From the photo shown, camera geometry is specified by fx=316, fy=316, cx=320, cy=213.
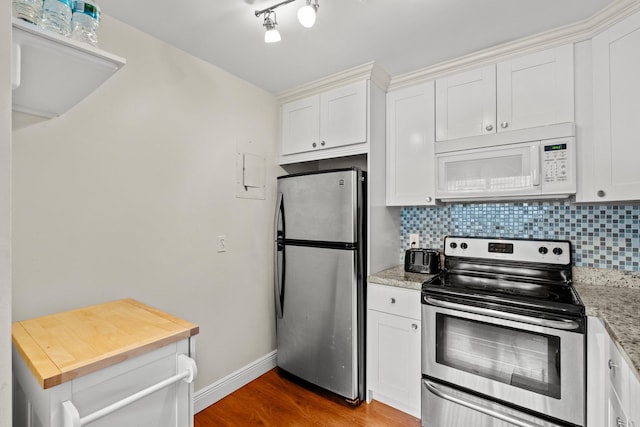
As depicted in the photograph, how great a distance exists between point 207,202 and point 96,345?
122cm

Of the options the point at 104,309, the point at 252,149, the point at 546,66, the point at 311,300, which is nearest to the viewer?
the point at 104,309

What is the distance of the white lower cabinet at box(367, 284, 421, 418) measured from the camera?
2004mm

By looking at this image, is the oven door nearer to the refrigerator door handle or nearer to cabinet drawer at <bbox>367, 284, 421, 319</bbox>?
cabinet drawer at <bbox>367, 284, 421, 319</bbox>

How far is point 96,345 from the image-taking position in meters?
1.10

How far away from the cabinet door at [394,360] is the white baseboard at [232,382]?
35.9 inches

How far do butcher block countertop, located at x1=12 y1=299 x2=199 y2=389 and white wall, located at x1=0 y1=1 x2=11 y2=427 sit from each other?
308 mm

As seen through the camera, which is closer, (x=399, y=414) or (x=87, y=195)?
(x=87, y=195)

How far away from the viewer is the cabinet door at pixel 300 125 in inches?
101

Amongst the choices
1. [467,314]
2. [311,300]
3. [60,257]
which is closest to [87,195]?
[60,257]

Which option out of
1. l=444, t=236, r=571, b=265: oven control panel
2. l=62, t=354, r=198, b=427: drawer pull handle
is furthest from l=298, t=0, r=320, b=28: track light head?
l=444, t=236, r=571, b=265: oven control panel

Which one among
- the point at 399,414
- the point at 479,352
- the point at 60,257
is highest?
the point at 60,257

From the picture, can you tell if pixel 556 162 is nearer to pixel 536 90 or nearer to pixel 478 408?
pixel 536 90

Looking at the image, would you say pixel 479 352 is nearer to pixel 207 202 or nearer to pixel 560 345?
pixel 560 345

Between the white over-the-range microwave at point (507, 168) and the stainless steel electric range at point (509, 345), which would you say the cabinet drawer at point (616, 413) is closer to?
the stainless steel electric range at point (509, 345)
